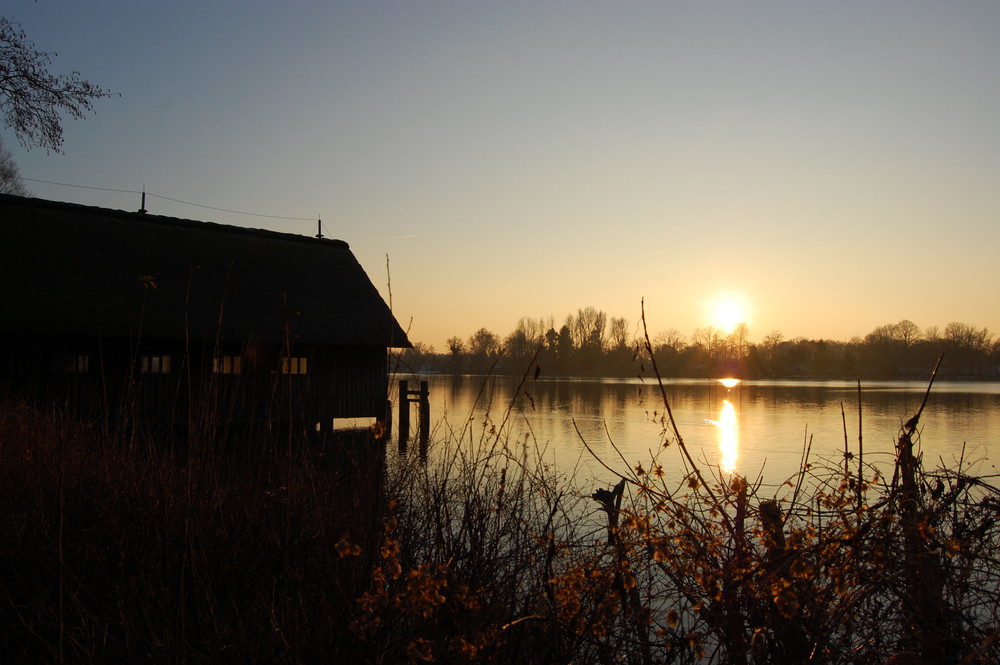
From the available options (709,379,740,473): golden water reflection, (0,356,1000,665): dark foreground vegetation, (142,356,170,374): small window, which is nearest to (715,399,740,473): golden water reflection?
(709,379,740,473): golden water reflection

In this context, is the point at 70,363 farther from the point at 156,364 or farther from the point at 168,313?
Answer: the point at 168,313

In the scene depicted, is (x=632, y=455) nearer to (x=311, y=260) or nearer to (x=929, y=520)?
(x=311, y=260)

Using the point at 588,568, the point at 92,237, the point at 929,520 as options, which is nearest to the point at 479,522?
the point at 588,568

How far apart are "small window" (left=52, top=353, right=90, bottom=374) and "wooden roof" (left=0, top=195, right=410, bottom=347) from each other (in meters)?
0.81

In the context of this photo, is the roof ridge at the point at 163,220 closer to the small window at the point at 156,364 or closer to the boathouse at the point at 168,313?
the boathouse at the point at 168,313

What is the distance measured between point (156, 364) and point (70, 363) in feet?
6.37

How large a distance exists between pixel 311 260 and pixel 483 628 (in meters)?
21.5

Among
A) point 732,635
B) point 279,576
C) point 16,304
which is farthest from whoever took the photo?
point 16,304

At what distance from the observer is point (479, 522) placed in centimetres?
425

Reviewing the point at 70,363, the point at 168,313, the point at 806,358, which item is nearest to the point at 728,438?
the point at 168,313

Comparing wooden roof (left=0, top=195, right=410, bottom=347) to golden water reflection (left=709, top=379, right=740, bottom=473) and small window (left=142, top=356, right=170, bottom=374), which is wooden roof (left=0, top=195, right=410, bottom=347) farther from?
golden water reflection (left=709, top=379, right=740, bottom=473)

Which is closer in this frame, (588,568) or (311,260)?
(588,568)

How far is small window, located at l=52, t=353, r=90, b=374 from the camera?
16.9 meters

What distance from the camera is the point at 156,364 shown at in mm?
18500
